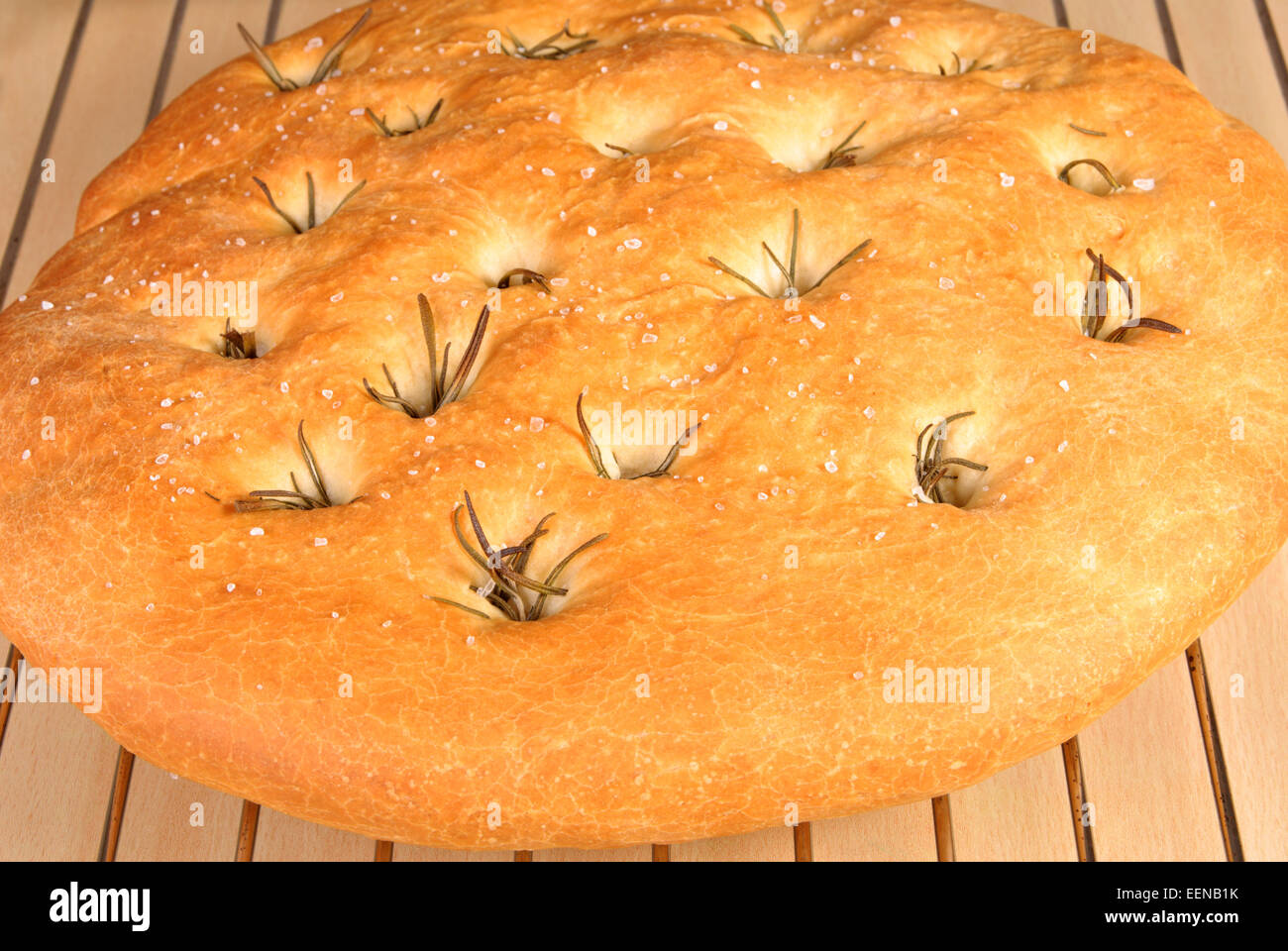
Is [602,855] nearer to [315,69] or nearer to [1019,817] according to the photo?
[1019,817]

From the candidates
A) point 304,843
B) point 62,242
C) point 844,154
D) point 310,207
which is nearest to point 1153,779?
point 844,154

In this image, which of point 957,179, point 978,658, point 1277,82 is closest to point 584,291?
point 957,179

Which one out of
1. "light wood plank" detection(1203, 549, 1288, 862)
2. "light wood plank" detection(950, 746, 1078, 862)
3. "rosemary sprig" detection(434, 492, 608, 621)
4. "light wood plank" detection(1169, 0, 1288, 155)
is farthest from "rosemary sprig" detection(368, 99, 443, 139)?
"light wood plank" detection(1169, 0, 1288, 155)

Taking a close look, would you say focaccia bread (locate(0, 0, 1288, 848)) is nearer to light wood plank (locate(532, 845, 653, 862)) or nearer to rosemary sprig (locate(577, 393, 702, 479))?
rosemary sprig (locate(577, 393, 702, 479))

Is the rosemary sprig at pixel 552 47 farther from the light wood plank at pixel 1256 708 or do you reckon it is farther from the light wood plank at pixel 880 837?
the light wood plank at pixel 880 837

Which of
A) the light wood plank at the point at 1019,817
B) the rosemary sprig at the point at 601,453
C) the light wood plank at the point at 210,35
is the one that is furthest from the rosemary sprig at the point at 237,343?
the light wood plank at the point at 210,35

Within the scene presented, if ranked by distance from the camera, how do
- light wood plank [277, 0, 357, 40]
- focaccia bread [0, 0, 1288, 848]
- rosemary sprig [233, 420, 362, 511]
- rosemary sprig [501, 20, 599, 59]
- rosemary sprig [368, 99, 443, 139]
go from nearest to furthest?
focaccia bread [0, 0, 1288, 848] < rosemary sprig [233, 420, 362, 511] < rosemary sprig [368, 99, 443, 139] < rosemary sprig [501, 20, 599, 59] < light wood plank [277, 0, 357, 40]
